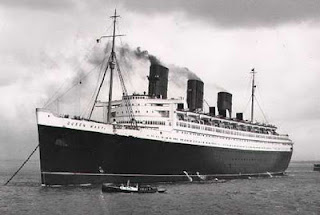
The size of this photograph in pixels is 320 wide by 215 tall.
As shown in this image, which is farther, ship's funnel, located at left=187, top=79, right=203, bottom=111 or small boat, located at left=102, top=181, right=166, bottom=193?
ship's funnel, located at left=187, top=79, right=203, bottom=111

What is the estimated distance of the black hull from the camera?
37.0m

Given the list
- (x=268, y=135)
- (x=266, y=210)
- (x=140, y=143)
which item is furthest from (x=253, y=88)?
(x=266, y=210)

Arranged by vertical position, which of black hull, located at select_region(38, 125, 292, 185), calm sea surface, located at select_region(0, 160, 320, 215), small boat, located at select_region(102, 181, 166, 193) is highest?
black hull, located at select_region(38, 125, 292, 185)

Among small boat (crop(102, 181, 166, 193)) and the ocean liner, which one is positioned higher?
the ocean liner

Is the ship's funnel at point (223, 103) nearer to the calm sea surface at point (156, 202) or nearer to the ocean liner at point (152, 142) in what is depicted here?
the ocean liner at point (152, 142)

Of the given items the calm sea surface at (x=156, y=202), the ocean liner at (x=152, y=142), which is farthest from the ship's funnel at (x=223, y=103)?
the calm sea surface at (x=156, y=202)

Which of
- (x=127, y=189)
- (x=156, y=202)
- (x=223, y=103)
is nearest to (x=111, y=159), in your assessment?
(x=127, y=189)

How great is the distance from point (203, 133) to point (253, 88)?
26732mm

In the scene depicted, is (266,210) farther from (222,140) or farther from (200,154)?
(222,140)

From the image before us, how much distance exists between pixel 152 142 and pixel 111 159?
4.89 m

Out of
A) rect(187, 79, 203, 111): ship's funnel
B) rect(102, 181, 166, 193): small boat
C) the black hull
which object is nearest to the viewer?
rect(102, 181, 166, 193): small boat

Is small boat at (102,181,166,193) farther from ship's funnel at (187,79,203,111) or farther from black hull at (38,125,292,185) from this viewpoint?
ship's funnel at (187,79,203,111)

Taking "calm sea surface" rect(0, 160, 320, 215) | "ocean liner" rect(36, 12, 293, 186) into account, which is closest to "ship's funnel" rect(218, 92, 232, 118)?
"ocean liner" rect(36, 12, 293, 186)

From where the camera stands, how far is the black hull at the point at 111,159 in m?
37.0
